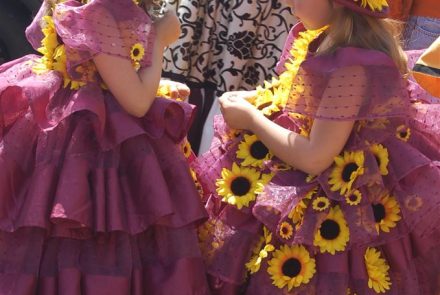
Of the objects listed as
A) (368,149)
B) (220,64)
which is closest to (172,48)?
(220,64)

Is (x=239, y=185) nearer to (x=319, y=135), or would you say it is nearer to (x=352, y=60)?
(x=319, y=135)

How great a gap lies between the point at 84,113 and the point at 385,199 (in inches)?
30.6

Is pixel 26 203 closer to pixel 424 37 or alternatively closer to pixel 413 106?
pixel 413 106

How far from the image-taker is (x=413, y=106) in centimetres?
204

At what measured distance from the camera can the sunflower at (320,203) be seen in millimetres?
1899

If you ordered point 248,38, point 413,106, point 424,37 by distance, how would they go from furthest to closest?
point 248,38 → point 424,37 → point 413,106

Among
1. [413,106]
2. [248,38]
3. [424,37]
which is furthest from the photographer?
[248,38]

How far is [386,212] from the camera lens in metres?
1.93

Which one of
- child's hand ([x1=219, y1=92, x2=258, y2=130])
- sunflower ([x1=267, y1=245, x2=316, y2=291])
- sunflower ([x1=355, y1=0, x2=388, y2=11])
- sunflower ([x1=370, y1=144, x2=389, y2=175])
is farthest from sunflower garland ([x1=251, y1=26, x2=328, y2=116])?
sunflower ([x1=267, y1=245, x2=316, y2=291])

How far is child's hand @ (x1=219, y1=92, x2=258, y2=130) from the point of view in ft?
6.66

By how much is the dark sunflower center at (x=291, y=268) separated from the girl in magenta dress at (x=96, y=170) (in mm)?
227

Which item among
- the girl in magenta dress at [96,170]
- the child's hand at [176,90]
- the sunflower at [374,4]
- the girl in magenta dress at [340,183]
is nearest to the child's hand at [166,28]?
the girl in magenta dress at [96,170]

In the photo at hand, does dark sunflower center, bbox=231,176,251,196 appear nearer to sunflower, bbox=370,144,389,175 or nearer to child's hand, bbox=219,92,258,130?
child's hand, bbox=219,92,258,130

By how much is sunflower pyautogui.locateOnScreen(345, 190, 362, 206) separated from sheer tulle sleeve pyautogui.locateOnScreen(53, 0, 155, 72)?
631 mm
